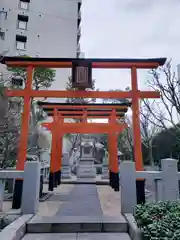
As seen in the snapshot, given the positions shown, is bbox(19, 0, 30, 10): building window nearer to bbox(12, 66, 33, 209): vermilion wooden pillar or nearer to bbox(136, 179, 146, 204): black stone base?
bbox(12, 66, 33, 209): vermilion wooden pillar

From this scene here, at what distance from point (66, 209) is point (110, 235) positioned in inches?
72.8

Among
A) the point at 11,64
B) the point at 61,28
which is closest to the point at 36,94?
the point at 11,64

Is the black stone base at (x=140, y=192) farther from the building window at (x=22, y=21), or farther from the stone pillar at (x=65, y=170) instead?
the building window at (x=22, y=21)

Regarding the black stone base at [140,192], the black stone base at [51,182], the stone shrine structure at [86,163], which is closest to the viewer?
the black stone base at [140,192]

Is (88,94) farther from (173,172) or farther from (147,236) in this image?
(147,236)

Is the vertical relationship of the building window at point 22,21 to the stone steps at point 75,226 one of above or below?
above

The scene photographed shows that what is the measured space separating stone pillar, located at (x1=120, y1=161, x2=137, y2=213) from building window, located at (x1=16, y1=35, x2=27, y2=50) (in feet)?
70.9

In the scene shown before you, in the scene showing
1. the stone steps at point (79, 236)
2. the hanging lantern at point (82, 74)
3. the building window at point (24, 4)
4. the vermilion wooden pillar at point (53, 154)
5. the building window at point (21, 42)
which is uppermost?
the building window at point (24, 4)

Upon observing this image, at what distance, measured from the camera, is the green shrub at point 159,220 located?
100 inches

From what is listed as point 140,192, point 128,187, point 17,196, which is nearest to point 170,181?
point 140,192

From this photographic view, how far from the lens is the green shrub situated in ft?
8.34

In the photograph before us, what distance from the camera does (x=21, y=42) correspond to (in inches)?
905

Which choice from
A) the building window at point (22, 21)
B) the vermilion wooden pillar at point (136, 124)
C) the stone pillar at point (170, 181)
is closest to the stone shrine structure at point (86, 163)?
the vermilion wooden pillar at point (136, 124)

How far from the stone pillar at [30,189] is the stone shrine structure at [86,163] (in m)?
10.4
